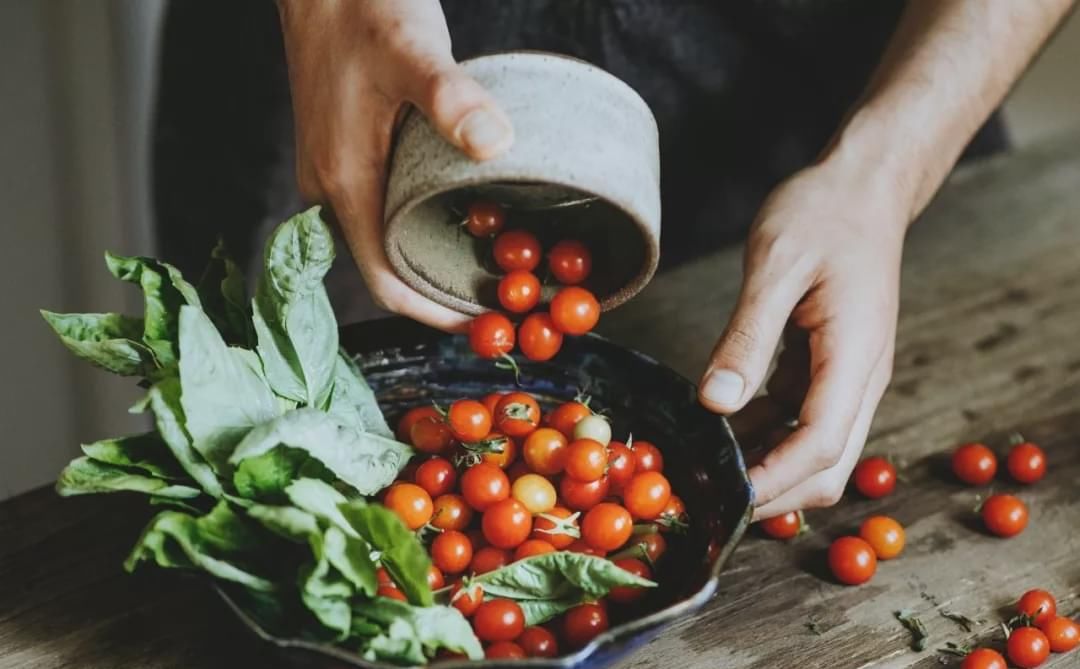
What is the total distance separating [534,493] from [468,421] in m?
0.09

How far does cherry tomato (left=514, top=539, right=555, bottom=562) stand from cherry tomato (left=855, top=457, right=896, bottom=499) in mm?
394

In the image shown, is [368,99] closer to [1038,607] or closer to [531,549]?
[531,549]

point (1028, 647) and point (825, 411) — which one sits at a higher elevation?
point (825, 411)

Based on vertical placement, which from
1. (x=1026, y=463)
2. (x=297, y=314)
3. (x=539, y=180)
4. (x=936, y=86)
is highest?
(x=539, y=180)

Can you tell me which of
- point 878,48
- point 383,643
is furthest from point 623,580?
point 878,48

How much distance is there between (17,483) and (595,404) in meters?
1.42

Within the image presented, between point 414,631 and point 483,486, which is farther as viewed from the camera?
point 483,486

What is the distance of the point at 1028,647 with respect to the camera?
1.00m

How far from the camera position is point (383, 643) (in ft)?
2.70

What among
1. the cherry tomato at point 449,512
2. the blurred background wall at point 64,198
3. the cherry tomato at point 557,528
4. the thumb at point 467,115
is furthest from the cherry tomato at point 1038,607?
the blurred background wall at point 64,198

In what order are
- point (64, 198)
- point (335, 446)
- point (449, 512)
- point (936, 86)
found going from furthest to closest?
1. point (64, 198)
2. point (936, 86)
3. point (449, 512)
4. point (335, 446)

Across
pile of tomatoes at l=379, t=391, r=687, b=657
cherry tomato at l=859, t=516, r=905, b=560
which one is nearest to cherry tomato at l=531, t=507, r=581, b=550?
pile of tomatoes at l=379, t=391, r=687, b=657

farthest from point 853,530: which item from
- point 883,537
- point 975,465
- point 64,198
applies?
point 64,198

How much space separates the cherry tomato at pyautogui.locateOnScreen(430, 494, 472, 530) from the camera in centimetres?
104
